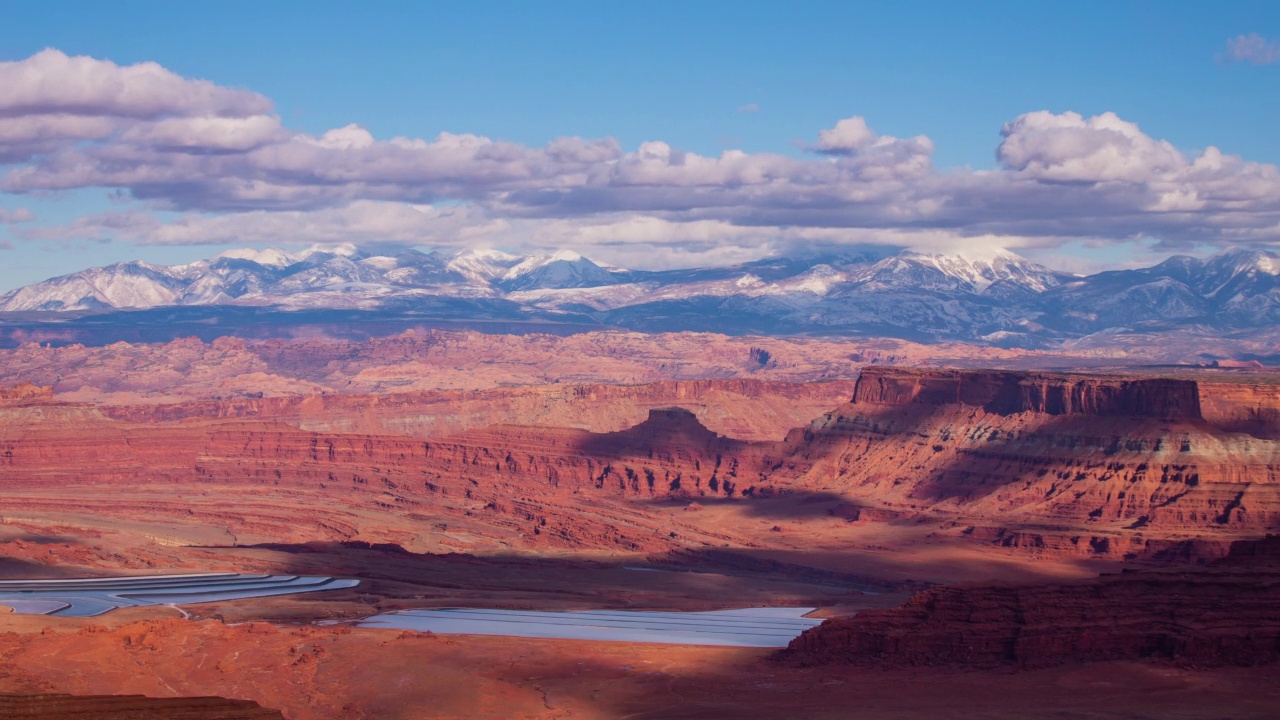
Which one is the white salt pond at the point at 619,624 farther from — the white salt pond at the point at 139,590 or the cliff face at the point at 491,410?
the cliff face at the point at 491,410

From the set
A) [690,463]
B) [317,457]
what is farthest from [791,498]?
[317,457]

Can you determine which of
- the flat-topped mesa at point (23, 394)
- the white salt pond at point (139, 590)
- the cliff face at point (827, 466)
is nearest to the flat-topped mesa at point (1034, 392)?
the cliff face at point (827, 466)

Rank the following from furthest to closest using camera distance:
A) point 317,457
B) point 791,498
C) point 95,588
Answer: point 317,457, point 791,498, point 95,588

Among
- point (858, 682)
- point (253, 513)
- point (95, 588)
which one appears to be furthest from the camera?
point (253, 513)

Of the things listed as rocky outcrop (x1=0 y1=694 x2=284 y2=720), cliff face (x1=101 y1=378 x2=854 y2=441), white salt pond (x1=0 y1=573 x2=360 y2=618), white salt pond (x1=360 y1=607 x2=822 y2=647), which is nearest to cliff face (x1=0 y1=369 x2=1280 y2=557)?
cliff face (x1=101 y1=378 x2=854 y2=441)

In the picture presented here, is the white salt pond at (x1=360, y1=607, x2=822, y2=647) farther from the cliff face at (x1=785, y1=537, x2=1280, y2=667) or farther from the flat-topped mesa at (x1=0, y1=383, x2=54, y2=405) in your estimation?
the flat-topped mesa at (x1=0, y1=383, x2=54, y2=405)

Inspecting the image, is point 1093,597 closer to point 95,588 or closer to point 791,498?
point 95,588
